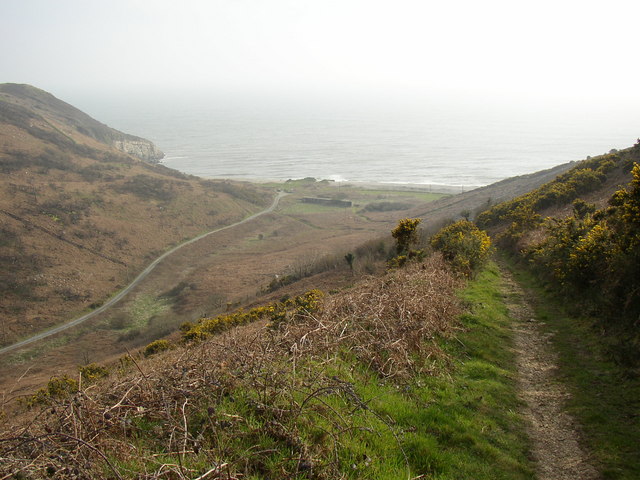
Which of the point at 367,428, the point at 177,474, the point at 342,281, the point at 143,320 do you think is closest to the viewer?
the point at 177,474

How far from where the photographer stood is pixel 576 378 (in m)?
7.98

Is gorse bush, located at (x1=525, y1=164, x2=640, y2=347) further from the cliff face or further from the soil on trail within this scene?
the cliff face

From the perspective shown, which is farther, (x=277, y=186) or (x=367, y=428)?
(x=277, y=186)

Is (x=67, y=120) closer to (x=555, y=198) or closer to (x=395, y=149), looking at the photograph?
(x=395, y=149)

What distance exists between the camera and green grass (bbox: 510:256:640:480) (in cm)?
558

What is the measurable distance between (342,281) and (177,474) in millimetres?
24001

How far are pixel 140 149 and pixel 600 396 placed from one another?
143145 millimetres

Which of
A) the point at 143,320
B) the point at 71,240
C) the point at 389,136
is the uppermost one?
the point at 389,136

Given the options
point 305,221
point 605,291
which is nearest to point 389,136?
point 305,221

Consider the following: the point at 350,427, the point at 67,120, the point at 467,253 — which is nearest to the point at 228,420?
the point at 350,427

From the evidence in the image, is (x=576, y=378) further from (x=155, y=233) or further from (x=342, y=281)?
(x=155, y=233)

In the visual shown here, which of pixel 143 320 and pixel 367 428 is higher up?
pixel 367 428

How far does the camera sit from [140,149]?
13112 centimetres

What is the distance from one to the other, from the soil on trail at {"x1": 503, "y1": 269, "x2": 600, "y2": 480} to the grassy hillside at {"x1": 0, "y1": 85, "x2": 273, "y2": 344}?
38765 millimetres
